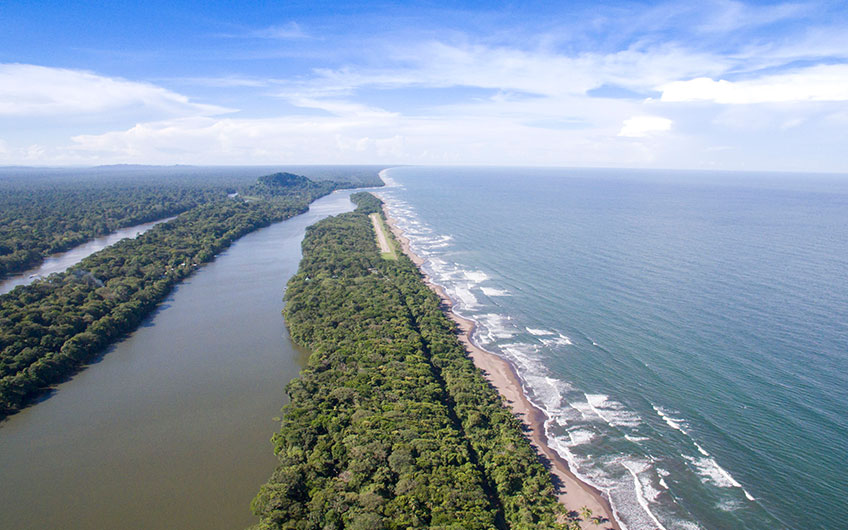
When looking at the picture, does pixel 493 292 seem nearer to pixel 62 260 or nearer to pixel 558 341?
pixel 558 341

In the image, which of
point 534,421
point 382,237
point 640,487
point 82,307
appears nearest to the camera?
point 640,487

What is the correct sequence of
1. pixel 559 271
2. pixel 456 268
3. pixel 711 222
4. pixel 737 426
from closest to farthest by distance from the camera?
pixel 737 426
pixel 559 271
pixel 456 268
pixel 711 222

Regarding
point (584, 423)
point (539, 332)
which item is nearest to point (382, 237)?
point (539, 332)

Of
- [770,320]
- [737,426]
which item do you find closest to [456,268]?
[770,320]

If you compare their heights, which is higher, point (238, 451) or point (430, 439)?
point (430, 439)

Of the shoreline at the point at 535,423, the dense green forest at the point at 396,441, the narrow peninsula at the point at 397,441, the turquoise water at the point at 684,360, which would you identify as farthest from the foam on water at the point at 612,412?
the narrow peninsula at the point at 397,441

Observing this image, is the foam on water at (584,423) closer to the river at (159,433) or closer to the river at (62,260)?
the river at (159,433)

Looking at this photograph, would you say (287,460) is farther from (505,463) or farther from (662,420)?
(662,420)
